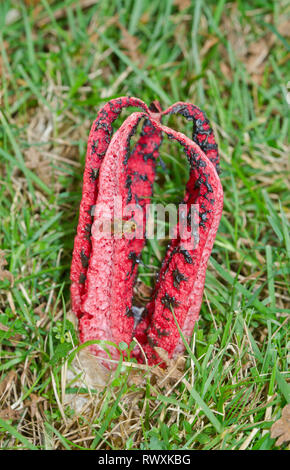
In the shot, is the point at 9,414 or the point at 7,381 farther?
the point at 7,381

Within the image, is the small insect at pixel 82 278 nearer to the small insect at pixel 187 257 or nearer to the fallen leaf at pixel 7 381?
the small insect at pixel 187 257

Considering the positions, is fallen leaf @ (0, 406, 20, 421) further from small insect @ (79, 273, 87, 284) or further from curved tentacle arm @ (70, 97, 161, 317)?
small insect @ (79, 273, 87, 284)

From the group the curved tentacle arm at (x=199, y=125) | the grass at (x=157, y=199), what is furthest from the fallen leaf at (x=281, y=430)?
the curved tentacle arm at (x=199, y=125)

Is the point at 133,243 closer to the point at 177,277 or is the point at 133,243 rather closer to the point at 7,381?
the point at 177,277

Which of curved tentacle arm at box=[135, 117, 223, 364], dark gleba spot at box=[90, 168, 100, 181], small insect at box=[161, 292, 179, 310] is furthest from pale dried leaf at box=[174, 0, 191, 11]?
small insect at box=[161, 292, 179, 310]

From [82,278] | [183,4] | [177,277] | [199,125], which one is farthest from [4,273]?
[183,4]

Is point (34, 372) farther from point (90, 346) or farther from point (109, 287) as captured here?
point (109, 287)
